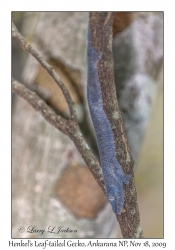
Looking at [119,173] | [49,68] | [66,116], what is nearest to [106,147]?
[119,173]

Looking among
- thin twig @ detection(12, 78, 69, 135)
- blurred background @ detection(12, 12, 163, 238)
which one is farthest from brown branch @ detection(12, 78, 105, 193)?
blurred background @ detection(12, 12, 163, 238)

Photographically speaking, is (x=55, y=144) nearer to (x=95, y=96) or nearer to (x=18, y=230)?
(x=18, y=230)

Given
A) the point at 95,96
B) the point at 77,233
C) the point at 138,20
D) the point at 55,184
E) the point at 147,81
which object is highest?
the point at 138,20

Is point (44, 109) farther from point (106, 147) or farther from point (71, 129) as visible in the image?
point (106, 147)

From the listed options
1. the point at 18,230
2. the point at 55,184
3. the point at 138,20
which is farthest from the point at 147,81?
the point at 18,230

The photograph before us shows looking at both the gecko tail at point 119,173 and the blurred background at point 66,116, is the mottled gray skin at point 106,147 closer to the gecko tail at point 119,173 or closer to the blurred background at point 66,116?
the gecko tail at point 119,173

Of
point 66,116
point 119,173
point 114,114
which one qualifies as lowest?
point 119,173

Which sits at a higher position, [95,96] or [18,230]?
[95,96]
